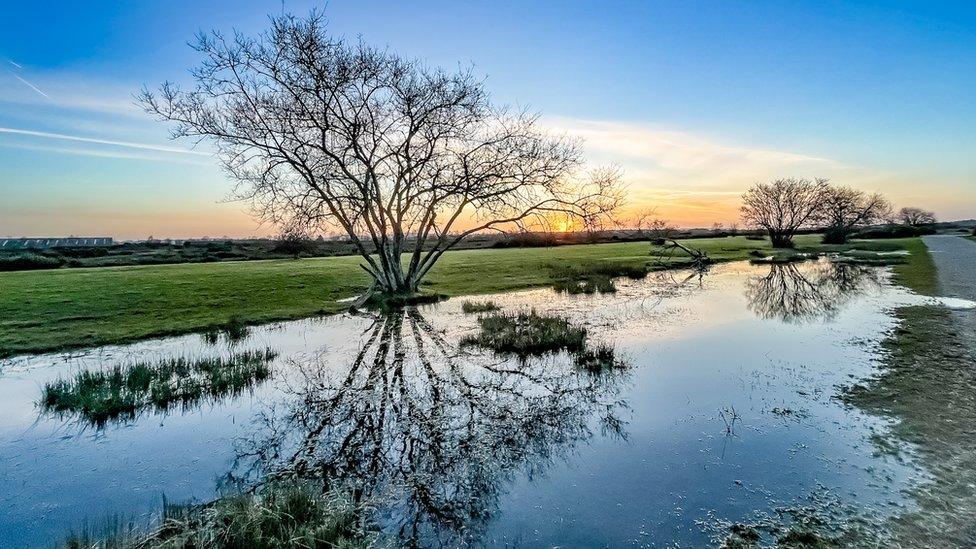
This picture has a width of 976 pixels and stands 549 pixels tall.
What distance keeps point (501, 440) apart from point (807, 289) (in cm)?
2604

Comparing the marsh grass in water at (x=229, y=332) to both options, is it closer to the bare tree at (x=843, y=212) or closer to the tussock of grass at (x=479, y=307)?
the tussock of grass at (x=479, y=307)

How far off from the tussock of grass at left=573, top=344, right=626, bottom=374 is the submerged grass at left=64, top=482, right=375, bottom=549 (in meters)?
7.61


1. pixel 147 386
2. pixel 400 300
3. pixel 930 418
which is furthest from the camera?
pixel 400 300

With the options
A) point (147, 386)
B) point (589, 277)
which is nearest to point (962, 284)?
point (589, 277)

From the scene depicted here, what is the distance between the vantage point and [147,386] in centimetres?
1112

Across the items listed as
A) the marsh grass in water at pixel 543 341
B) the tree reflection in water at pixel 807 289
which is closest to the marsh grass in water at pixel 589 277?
the tree reflection in water at pixel 807 289

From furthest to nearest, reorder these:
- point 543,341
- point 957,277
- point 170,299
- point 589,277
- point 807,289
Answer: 1. point 589,277
2. point 957,277
3. point 807,289
4. point 170,299
5. point 543,341

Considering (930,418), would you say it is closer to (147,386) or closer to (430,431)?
(430,431)

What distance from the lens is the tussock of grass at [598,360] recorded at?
12.1 meters

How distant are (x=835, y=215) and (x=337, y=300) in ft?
244

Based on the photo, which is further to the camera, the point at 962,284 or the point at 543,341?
the point at 962,284

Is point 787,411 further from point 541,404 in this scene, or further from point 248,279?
point 248,279

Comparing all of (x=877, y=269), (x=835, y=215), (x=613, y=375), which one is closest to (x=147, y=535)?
(x=613, y=375)

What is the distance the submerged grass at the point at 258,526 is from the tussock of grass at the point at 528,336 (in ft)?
28.2
